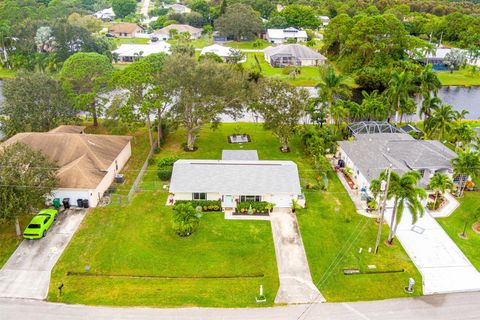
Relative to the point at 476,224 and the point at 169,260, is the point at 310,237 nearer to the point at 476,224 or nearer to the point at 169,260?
the point at 169,260

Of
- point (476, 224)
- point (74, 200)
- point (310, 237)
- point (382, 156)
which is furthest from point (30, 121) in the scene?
point (476, 224)

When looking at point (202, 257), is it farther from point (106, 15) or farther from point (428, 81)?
point (106, 15)

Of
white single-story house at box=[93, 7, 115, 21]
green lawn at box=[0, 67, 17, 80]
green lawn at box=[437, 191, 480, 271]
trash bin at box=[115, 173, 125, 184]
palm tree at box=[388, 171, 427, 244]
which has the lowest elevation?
green lawn at box=[437, 191, 480, 271]

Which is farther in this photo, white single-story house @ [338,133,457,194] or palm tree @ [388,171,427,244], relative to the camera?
white single-story house @ [338,133,457,194]

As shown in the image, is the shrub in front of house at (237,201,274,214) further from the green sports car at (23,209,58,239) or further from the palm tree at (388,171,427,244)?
the green sports car at (23,209,58,239)

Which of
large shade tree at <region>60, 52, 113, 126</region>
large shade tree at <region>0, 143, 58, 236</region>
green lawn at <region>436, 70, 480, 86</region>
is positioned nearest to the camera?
large shade tree at <region>0, 143, 58, 236</region>

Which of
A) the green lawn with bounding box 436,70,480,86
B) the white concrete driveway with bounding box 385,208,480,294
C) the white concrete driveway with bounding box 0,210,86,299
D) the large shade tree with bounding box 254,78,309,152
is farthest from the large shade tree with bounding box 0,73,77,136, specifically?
the green lawn with bounding box 436,70,480,86

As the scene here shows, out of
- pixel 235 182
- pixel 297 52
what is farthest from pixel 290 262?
pixel 297 52

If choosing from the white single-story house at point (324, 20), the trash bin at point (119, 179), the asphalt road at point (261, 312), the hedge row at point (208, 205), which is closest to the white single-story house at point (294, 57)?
the white single-story house at point (324, 20)
